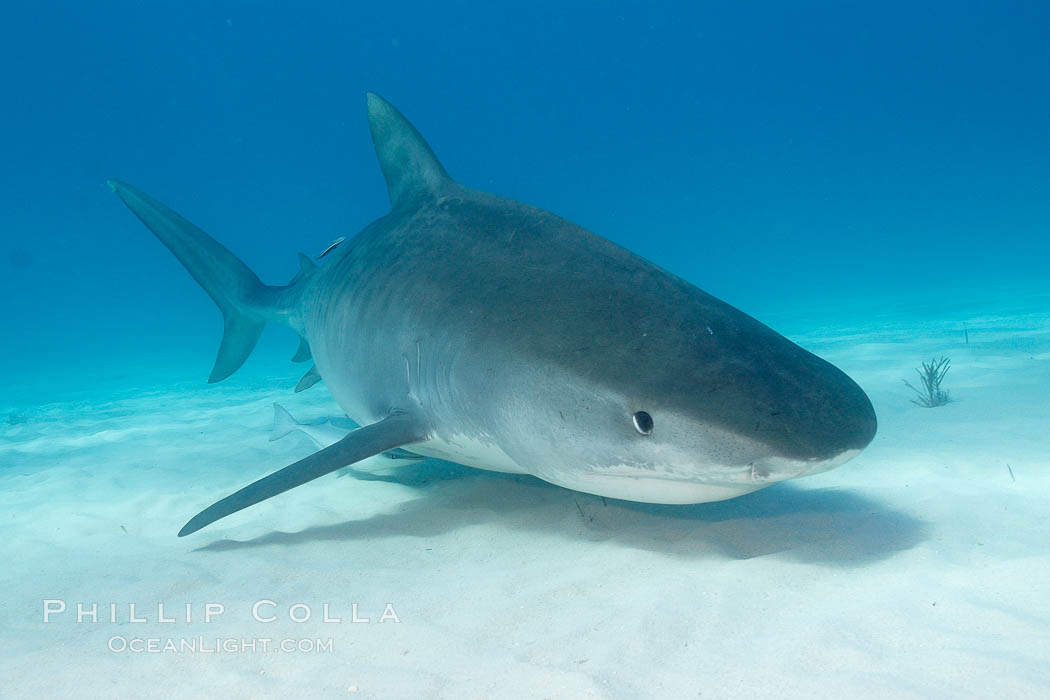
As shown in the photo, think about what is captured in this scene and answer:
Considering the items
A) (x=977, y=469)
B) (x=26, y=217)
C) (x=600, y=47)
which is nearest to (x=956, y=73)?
(x=600, y=47)

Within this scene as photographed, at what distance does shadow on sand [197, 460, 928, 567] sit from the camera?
100 inches

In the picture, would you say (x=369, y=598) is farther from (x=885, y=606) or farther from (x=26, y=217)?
(x=26, y=217)

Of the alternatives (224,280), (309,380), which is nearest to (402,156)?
(309,380)

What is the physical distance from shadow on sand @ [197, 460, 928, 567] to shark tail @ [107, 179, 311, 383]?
3.09 meters

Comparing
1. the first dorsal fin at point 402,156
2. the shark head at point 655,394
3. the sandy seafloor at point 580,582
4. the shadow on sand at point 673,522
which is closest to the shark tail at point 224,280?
the first dorsal fin at point 402,156

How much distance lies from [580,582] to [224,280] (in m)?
5.65

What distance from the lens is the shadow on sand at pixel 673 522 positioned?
2545mm

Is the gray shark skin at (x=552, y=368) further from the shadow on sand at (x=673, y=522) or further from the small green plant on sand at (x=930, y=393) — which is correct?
the small green plant on sand at (x=930, y=393)

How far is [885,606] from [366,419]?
10.8ft

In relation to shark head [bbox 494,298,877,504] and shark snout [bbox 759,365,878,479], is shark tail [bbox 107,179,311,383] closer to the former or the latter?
shark head [bbox 494,298,877,504]

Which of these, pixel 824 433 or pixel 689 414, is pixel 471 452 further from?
pixel 824 433

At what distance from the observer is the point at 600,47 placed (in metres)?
103

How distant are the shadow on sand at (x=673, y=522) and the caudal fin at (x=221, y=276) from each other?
3424 mm

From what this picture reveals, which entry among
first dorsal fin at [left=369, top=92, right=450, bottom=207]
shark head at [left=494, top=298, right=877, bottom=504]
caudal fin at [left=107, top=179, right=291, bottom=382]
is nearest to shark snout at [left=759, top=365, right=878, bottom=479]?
shark head at [left=494, top=298, right=877, bottom=504]
